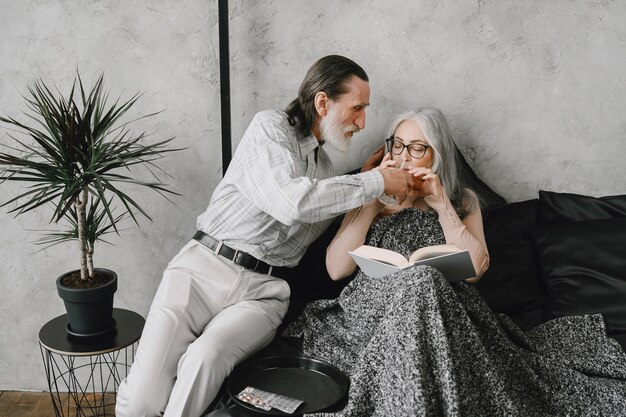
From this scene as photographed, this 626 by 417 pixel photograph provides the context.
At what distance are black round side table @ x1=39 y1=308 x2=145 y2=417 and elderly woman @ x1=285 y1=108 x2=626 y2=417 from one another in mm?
567

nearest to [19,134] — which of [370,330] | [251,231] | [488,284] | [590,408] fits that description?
[251,231]

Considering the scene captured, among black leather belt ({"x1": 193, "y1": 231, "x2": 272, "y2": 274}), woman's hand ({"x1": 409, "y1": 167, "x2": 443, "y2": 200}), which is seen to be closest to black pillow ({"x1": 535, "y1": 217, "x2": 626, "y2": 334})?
woman's hand ({"x1": 409, "y1": 167, "x2": 443, "y2": 200})

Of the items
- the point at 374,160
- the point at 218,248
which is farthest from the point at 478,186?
the point at 218,248

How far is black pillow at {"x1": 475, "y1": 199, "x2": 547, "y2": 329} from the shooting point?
2.01 meters

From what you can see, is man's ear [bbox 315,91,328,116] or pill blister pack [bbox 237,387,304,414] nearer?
pill blister pack [bbox 237,387,304,414]

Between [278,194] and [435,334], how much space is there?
617mm

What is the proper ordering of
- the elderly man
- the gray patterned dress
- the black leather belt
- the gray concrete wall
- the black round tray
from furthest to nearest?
1. the gray concrete wall
2. the black leather belt
3. the elderly man
4. the black round tray
5. the gray patterned dress

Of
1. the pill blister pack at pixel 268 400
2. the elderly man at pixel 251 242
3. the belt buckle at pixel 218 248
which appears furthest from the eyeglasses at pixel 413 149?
the pill blister pack at pixel 268 400

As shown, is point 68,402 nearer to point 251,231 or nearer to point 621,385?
point 251,231

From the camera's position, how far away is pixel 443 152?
199 centimetres

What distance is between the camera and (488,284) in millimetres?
2023

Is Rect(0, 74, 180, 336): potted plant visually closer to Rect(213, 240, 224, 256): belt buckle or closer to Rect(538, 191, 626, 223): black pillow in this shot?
Rect(213, 240, 224, 256): belt buckle

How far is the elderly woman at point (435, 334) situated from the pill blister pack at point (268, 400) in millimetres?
152

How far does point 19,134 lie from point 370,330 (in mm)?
1523
